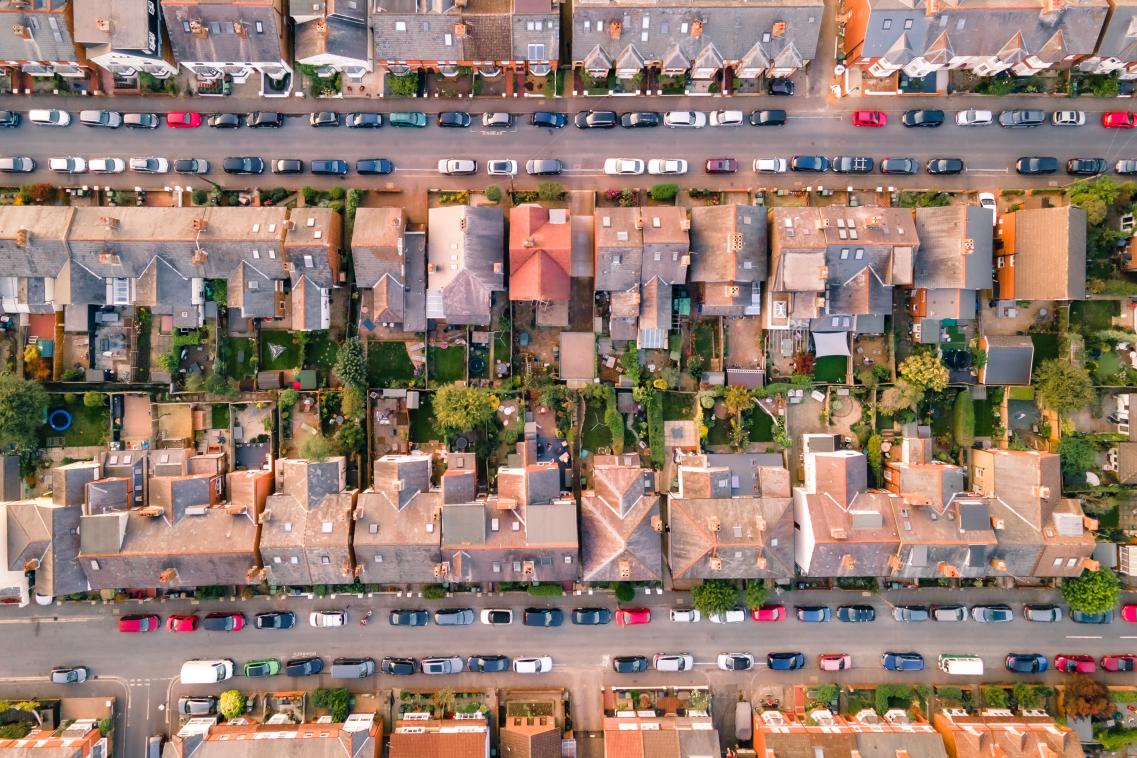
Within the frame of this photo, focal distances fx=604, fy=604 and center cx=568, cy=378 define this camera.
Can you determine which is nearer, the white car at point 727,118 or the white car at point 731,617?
the white car at point 727,118

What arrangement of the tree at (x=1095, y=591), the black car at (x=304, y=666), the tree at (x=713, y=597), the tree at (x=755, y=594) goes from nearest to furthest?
the tree at (x=1095, y=591), the tree at (x=713, y=597), the tree at (x=755, y=594), the black car at (x=304, y=666)

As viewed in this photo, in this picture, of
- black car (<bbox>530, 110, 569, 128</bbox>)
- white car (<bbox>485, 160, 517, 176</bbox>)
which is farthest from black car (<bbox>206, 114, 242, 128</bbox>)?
black car (<bbox>530, 110, 569, 128</bbox>)

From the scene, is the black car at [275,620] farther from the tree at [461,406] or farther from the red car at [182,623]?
the tree at [461,406]

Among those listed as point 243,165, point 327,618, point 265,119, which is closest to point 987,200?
point 265,119

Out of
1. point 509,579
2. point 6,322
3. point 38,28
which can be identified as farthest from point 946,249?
point 6,322

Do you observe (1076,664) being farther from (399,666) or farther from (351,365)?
(351,365)

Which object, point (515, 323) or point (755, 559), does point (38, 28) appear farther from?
point (755, 559)

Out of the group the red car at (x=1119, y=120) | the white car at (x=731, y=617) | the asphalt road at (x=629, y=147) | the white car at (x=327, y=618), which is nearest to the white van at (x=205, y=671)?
the white car at (x=327, y=618)
